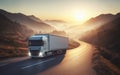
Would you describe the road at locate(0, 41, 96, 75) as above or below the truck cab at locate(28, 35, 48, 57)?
below

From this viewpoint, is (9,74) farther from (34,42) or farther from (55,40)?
(55,40)

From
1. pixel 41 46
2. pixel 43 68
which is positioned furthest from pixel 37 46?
pixel 43 68

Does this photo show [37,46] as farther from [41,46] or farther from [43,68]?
[43,68]

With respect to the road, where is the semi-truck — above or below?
above

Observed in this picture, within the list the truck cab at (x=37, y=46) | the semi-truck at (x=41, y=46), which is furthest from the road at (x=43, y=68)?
the semi-truck at (x=41, y=46)

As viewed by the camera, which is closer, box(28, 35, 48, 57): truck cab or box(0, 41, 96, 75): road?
box(0, 41, 96, 75): road

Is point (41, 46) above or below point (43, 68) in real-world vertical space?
above

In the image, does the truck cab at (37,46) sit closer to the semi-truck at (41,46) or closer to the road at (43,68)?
the semi-truck at (41,46)

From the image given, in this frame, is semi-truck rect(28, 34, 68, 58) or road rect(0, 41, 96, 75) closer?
road rect(0, 41, 96, 75)

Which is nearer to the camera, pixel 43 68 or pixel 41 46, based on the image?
pixel 43 68

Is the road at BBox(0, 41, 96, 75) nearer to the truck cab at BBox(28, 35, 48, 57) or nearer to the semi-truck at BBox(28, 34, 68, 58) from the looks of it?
the truck cab at BBox(28, 35, 48, 57)

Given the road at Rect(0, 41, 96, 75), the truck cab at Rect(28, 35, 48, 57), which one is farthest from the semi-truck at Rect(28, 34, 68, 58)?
the road at Rect(0, 41, 96, 75)

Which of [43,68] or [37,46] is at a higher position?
[37,46]

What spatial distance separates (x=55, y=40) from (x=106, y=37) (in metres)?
156
